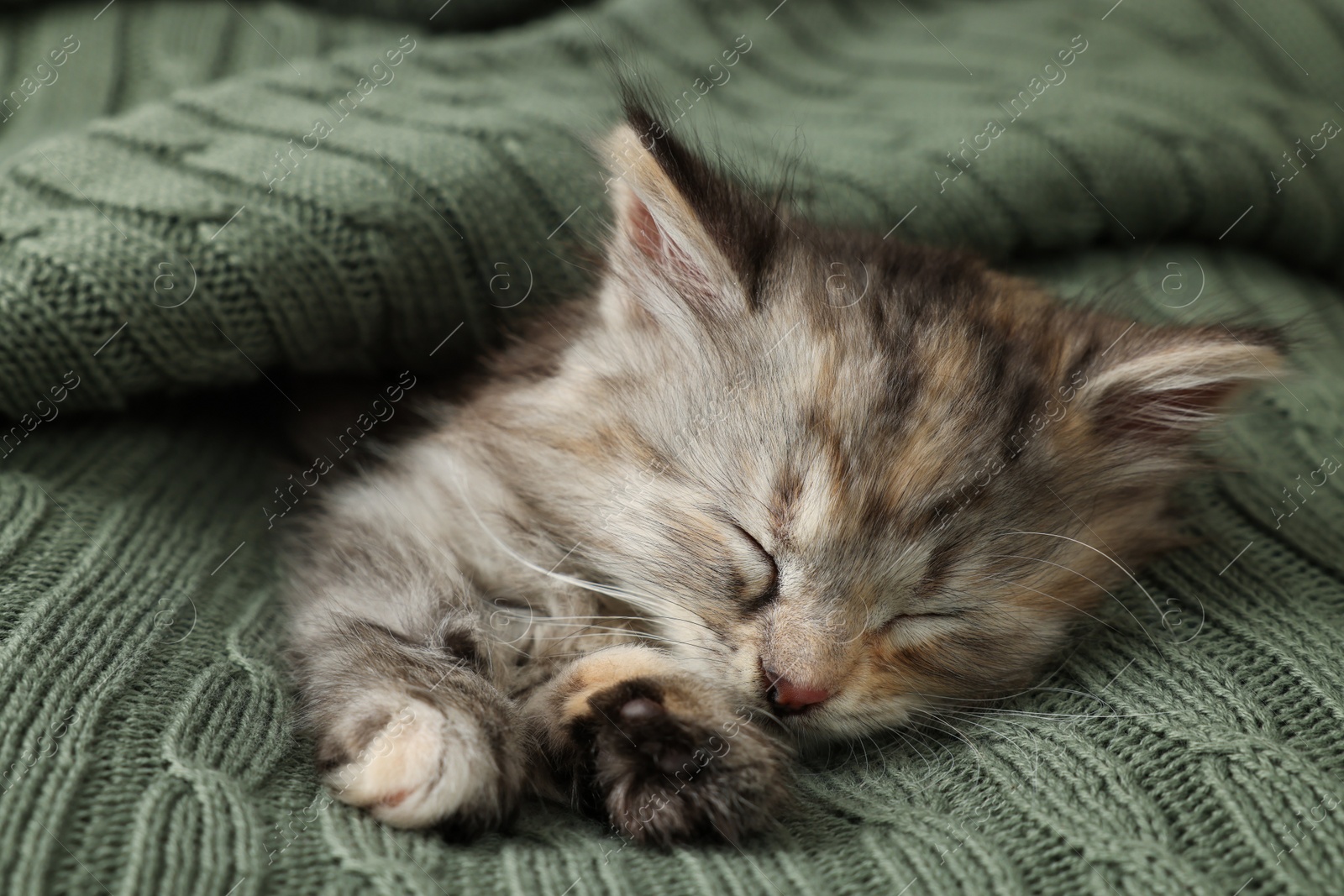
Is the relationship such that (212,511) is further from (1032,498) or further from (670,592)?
(1032,498)

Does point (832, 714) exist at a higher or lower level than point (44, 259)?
lower

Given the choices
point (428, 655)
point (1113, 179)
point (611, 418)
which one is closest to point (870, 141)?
point (1113, 179)

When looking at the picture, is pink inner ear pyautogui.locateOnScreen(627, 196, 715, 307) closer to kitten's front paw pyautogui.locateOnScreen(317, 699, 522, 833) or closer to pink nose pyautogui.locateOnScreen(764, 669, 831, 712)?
pink nose pyautogui.locateOnScreen(764, 669, 831, 712)

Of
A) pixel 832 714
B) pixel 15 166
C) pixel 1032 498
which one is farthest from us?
pixel 15 166

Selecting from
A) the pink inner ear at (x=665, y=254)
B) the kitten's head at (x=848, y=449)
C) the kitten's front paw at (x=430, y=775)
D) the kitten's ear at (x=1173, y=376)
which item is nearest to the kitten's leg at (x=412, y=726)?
the kitten's front paw at (x=430, y=775)

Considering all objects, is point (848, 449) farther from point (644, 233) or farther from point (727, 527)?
point (644, 233)

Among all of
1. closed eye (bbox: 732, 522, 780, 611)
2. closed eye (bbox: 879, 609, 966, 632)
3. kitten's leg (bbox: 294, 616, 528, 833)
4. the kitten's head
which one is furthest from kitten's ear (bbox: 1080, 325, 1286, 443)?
kitten's leg (bbox: 294, 616, 528, 833)
